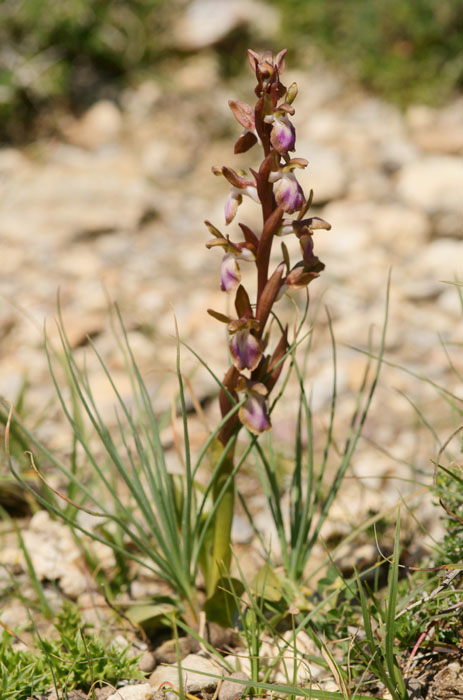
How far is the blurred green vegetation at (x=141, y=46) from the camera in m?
4.47

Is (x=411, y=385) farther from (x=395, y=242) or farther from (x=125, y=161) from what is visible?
(x=125, y=161)

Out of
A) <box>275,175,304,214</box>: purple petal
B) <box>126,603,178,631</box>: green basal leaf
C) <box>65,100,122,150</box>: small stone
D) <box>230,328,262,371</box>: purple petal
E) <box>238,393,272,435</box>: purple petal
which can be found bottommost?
<box>126,603,178,631</box>: green basal leaf

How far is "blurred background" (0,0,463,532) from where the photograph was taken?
2930 mm

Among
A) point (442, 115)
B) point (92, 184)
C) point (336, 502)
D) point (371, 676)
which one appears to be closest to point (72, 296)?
point (92, 184)

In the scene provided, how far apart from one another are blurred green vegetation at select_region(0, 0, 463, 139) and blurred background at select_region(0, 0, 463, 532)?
0.04ft

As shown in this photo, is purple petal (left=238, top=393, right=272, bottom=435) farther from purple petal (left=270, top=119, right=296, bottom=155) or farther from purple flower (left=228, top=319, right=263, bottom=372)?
purple petal (left=270, top=119, right=296, bottom=155)

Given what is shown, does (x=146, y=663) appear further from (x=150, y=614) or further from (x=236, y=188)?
(x=236, y=188)

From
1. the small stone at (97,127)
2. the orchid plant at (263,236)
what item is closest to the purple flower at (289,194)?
the orchid plant at (263,236)

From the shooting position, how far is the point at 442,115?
445 cm

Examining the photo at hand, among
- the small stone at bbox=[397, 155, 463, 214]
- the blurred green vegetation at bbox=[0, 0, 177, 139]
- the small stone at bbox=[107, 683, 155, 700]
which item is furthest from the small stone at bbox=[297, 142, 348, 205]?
the small stone at bbox=[107, 683, 155, 700]

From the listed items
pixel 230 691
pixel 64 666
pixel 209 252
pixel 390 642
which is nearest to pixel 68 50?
pixel 209 252

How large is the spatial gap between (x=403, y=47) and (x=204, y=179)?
1.63 m

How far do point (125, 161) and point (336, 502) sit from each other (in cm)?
297

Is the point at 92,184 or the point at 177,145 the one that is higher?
the point at 177,145
